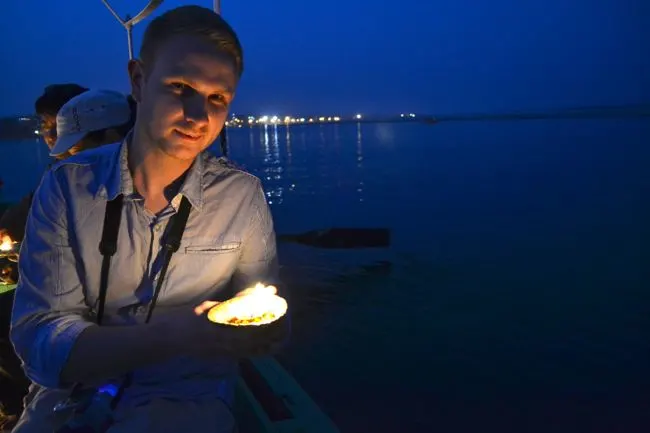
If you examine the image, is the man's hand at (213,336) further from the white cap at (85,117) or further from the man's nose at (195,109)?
the white cap at (85,117)

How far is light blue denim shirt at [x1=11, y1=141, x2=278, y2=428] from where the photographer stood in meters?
2.14

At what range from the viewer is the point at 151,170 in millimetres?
2439

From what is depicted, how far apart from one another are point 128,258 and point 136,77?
0.88 m

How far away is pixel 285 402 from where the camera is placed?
14.5 feet

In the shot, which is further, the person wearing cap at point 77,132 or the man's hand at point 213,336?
the person wearing cap at point 77,132

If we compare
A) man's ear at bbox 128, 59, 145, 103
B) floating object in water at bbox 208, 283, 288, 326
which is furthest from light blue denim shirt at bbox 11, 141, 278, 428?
floating object in water at bbox 208, 283, 288, 326

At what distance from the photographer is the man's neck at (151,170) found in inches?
94.7

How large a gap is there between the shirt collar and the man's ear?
0.25m

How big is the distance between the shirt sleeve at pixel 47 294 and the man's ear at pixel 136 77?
0.55 metres

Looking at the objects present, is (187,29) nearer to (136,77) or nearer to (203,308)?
(136,77)

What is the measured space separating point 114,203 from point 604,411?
10.9 m

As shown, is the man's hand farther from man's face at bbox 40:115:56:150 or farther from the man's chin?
man's face at bbox 40:115:56:150

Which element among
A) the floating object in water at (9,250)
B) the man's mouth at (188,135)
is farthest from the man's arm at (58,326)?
the floating object in water at (9,250)

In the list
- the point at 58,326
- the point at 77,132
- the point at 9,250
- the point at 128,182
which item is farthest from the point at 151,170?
the point at 9,250
